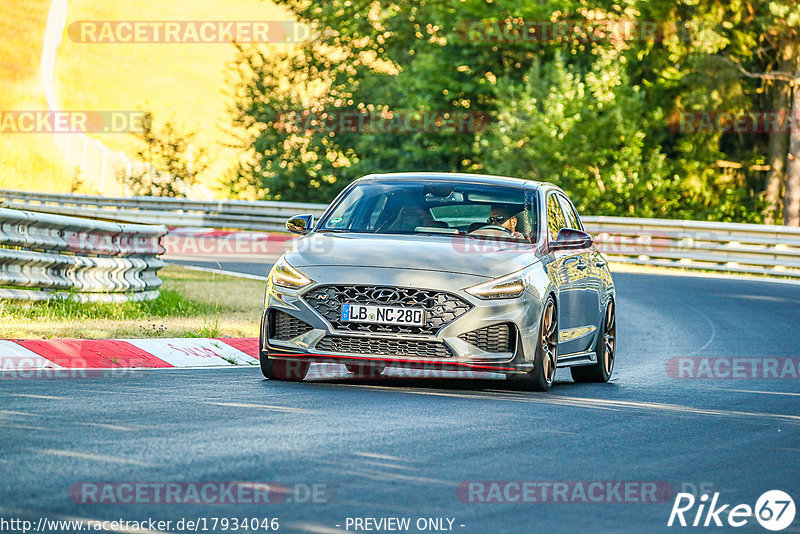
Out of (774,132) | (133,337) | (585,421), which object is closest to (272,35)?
(774,132)

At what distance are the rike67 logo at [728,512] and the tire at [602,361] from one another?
18.8ft

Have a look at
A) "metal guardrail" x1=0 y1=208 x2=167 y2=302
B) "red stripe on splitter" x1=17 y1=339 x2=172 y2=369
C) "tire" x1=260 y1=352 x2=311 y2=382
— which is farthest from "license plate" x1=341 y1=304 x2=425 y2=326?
"metal guardrail" x1=0 y1=208 x2=167 y2=302

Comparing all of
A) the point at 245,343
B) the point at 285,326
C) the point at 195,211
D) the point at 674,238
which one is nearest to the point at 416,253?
the point at 285,326

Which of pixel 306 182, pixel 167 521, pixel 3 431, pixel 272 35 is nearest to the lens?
pixel 167 521

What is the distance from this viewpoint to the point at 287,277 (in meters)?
10.4

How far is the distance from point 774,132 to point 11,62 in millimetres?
31131

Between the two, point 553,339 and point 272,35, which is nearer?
point 553,339

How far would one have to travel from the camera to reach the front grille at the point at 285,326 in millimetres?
10289

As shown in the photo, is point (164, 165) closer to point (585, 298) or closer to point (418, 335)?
point (585, 298)

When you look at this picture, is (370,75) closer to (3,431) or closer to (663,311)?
(663,311)

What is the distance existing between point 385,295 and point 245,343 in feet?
11.8

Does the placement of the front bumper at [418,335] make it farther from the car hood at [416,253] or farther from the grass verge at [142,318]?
the grass verge at [142,318]

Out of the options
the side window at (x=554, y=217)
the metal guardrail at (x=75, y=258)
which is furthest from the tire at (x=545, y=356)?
the metal guardrail at (x=75, y=258)

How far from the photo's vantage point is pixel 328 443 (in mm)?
7574
